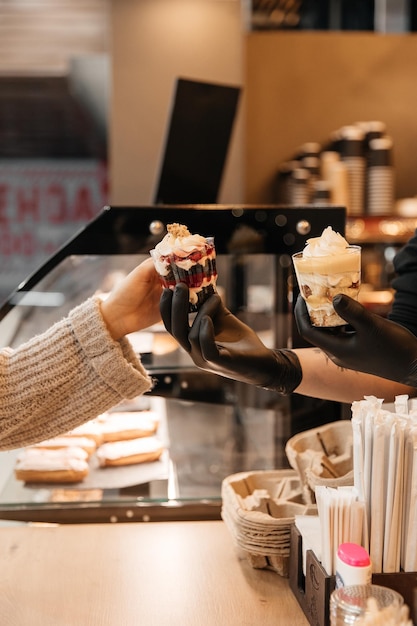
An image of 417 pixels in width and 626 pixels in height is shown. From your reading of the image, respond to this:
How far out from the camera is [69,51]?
5.13 meters

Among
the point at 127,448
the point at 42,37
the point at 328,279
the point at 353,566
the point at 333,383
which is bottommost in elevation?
the point at 127,448

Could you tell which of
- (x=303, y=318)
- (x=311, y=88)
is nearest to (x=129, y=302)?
(x=303, y=318)

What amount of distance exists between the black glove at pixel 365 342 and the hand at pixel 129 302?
431 mm

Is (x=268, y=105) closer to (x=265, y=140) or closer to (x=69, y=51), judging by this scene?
(x=265, y=140)

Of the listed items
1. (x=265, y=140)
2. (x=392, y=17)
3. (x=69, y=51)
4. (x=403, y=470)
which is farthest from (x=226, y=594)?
(x=392, y=17)

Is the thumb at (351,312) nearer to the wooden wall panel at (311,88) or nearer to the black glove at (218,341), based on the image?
the black glove at (218,341)

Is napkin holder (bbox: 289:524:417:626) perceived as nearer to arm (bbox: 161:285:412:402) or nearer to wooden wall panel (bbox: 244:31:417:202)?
arm (bbox: 161:285:412:402)

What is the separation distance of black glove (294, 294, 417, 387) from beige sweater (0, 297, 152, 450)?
1.46 ft

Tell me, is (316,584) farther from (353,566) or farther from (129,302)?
(129,302)

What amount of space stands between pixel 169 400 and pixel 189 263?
807mm

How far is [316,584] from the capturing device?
1278mm

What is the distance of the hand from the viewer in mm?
1578

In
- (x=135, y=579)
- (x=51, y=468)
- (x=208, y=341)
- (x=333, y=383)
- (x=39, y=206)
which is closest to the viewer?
(x=208, y=341)

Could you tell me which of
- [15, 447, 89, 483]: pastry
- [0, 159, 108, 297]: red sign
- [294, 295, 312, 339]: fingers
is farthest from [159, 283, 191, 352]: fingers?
[0, 159, 108, 297]: red sign
